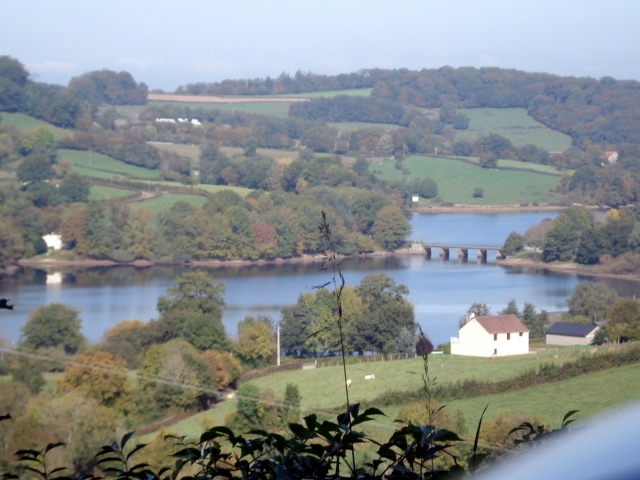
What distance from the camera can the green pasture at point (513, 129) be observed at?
127ft

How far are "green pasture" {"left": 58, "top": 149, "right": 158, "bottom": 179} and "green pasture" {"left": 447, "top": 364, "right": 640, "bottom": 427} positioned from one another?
29.9m

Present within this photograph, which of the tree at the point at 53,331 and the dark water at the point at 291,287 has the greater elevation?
the tree at the point at 53,331

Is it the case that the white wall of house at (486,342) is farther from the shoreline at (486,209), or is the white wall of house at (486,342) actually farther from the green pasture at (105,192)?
the green pasture at (105,192)

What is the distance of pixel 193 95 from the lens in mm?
61812

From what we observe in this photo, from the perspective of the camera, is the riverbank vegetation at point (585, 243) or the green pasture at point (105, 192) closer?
the riverbank vegetation at point (585, 243)

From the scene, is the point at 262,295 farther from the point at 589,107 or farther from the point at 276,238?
the point at 589,107

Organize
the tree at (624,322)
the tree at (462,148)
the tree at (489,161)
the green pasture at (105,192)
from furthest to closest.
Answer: the tree at (462,148)
the tree at (489,161)
the green pasture at (105,192)
the tree at (624,322)

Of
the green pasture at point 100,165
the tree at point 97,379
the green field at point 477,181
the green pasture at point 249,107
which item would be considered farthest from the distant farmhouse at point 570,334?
the green pasture at point 249,107

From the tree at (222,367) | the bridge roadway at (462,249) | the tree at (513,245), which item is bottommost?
the bridge roadway at (462,249)

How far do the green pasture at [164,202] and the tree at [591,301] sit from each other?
16.1 m

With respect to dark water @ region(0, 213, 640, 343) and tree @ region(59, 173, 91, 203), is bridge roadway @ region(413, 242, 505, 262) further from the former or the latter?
tree @ region(59, 173, 91, 203)

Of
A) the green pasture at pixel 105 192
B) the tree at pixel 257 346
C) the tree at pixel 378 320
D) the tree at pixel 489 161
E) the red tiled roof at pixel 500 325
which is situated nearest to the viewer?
the red tiled roof at pixel 500 325

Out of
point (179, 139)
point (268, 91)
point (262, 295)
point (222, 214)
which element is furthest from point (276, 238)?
point (268, 91)

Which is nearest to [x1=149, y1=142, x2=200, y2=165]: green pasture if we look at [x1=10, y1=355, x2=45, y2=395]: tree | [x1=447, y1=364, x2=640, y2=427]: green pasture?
[x1=10, y1=355, x2=45, y2=395]: tree
